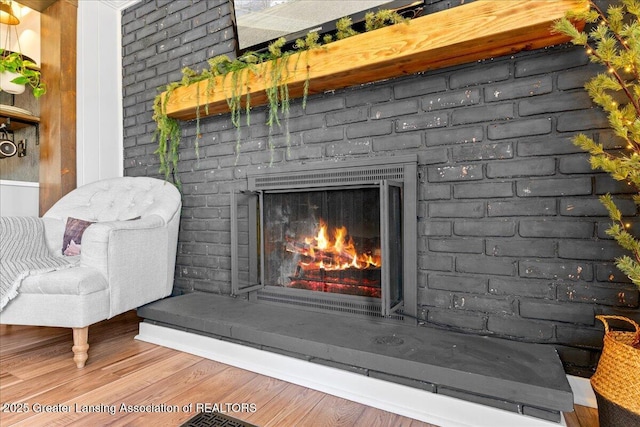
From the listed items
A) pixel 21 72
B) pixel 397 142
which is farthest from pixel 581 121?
pixel 21 72

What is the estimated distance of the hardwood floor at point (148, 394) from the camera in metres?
1.19

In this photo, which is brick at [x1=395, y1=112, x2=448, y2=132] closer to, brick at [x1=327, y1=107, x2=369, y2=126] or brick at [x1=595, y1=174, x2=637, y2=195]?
brick at [x1=327, y1=107, x2=369, y2=126]

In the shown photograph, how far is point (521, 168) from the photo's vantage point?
1386 mm

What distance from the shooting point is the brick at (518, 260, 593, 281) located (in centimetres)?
129

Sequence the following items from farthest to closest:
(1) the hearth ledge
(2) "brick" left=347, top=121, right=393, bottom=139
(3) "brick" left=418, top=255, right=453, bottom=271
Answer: (2) "brick" left=347, top=121, right=393, bottom=139
(3) "brick" left=418, top=255, right=453, bottom=271
(1) the hearth ledge

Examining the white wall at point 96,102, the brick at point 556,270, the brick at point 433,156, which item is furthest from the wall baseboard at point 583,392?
the white wall at point 96,102

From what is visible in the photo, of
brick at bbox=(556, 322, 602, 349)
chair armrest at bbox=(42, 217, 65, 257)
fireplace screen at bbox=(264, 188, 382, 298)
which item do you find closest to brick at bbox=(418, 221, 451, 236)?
fireplace screen at bbox=(264, 188, 382, 298)

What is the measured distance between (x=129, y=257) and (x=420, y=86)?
5.44 feet

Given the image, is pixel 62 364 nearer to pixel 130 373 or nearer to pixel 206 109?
→ pixel 130 373

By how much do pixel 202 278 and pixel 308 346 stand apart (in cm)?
121

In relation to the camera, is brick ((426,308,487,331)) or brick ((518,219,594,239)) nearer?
brick ((518,219,594,239))

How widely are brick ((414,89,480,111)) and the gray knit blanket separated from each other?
1.91 metres

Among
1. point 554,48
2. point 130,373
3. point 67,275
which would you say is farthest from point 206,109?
point 554,48

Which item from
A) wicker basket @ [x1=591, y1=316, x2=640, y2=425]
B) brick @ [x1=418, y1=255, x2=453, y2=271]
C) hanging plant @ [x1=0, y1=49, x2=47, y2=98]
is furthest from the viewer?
hanging plant @ [x1=0, y1=49, x2=47, y2=98]
